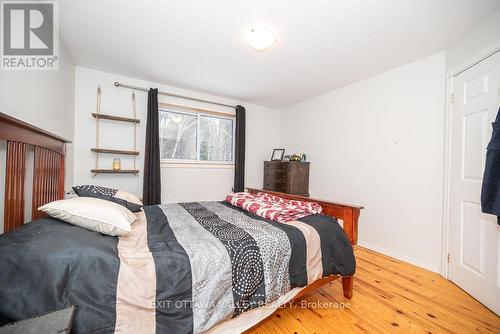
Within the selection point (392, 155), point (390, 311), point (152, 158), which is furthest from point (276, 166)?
point (390, 311)

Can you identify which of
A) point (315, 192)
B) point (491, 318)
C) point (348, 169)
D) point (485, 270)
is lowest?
point (491, 318)

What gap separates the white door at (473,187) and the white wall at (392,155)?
Answer: 20cm

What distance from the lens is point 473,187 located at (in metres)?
1.88

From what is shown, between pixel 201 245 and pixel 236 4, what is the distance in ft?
5.95

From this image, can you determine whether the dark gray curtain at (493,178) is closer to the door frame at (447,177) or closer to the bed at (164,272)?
the door frame at (447,177)

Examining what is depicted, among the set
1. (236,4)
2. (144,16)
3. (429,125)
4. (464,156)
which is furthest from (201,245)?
(429,125)

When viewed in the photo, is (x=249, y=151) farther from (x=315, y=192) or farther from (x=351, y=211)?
(x=351, y=211)

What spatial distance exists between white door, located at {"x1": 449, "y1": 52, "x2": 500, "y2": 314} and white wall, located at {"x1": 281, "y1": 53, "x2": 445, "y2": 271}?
20 cm

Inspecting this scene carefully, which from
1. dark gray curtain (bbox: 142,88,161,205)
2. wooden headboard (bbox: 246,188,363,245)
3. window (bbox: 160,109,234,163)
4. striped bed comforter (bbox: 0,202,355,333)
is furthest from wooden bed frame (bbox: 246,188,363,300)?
window (bbox: 160,109,234,163)

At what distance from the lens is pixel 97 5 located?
174 cm

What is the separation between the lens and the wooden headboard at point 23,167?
1098 mm

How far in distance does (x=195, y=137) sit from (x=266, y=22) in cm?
234

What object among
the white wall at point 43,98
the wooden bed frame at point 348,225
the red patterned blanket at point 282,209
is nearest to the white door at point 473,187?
the wooden bed frame at point 348,225

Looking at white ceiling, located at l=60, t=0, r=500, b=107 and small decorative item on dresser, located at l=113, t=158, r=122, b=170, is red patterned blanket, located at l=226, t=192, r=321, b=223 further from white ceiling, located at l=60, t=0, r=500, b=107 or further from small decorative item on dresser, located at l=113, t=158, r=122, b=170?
small decorative item on dresser, located at l=113, t=158, r=122, b=170
